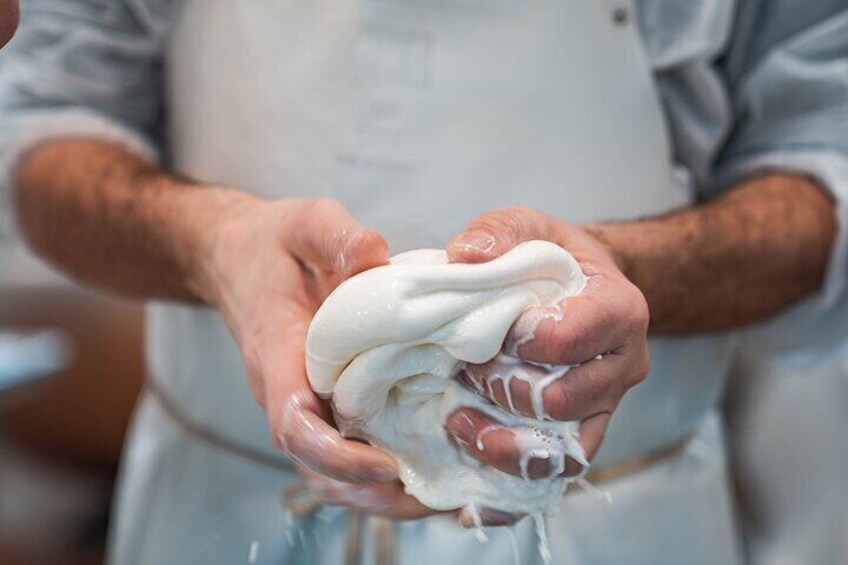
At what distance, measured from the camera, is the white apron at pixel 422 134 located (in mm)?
446

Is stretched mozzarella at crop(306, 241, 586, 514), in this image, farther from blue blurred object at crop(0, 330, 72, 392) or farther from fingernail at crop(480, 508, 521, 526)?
blue blurred object at crop(0, 330, 72, 392)

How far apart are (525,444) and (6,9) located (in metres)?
0.22

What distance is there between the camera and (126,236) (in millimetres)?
536

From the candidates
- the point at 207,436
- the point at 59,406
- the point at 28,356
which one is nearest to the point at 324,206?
the point at 207,436

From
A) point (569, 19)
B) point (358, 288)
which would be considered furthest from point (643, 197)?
point (358, 288)

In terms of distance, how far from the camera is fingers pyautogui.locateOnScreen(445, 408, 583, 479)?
0.34 m

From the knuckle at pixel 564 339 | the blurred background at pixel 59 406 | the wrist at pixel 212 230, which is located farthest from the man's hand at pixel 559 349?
the blurred background at pixel 59 406

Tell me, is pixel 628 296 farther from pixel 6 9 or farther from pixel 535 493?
pixel 6 9

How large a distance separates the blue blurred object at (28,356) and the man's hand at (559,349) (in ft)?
2.29

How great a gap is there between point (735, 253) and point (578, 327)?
0.81 feet

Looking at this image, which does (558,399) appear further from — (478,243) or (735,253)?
(735,253)

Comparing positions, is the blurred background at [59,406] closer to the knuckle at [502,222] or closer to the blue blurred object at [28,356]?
the blue blurred object at [28,356]

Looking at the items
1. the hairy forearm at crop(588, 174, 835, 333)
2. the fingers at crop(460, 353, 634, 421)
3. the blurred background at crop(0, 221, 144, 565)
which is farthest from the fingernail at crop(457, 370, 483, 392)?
the blurred background at crop(0, 221, 144, 565)

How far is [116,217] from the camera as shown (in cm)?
54
